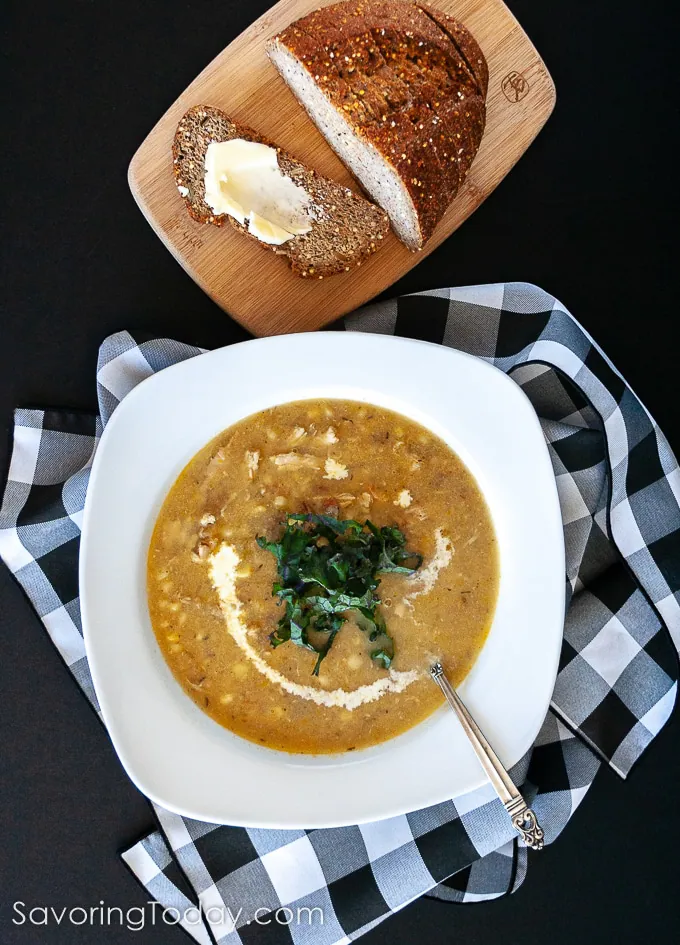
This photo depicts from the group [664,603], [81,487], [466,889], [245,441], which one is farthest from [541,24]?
[466,889]

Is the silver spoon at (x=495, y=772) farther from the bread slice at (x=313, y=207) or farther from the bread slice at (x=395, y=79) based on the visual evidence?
the bread slice at (x=395, y=79)

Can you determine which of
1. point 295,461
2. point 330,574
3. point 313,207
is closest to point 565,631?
point 330,574

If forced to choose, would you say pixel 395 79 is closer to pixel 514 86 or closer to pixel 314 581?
pixel 514 86

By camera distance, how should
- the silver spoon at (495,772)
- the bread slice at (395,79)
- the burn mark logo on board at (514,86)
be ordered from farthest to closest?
the burn mark logo on board at (514,86) → the bread slice at (395,79) → the silver spoon at (495,772)

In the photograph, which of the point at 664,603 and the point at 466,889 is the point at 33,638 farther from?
the point at 664,603

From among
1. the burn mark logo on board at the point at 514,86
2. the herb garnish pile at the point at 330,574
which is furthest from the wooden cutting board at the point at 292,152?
the herb garnish pile at the point at 330,574

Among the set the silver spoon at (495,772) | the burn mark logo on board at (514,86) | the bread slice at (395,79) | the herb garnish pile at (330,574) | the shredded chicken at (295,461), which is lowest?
the silver spoon at (495,772)

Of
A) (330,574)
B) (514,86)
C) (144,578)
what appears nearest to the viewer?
(330,574)
